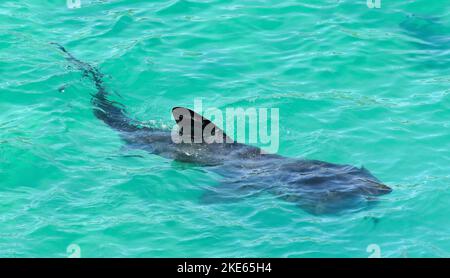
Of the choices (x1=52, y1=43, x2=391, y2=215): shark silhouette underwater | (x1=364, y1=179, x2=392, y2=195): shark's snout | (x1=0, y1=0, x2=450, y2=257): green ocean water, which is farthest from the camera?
(x1=364, y1=179, x2=392, y2=195): shark's snout

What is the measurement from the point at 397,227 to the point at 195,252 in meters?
Answer: 2.26

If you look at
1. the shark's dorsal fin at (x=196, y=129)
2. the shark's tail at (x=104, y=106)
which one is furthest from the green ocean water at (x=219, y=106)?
the shark's dorsal fin at (x=196, y=129)

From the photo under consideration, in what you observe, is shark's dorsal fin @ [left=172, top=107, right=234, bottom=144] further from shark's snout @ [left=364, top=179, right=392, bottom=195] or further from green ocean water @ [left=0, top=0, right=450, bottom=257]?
shark's snout @ [left=364, top=179, right=392, bottom=195]

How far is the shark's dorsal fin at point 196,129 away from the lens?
870cm

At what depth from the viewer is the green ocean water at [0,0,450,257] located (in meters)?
7.73

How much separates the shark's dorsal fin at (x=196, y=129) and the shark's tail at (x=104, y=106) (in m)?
1.07

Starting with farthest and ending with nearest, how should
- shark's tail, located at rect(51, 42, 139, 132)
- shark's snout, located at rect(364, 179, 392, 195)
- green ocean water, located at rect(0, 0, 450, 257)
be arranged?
1. shark's tail, located at rect(51, 42, 139, 132)
2. shark's snout, located at rect(364, 179, 392, 195)
3. green ocean water, located at rect(0, 0, 450, 257)

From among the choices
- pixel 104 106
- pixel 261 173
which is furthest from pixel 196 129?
pixel 104 106

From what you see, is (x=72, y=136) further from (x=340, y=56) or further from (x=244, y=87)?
(x=340, y=56)

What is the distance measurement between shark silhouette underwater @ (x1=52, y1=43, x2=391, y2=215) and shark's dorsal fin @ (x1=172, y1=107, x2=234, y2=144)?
13 millimetres

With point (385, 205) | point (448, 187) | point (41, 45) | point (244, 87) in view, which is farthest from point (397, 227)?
point (41, 45)

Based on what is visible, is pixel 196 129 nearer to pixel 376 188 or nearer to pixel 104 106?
pixel 104 106

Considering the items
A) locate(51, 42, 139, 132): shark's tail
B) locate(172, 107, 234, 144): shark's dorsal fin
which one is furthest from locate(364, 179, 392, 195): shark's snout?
locate(51, 42, 139, 132): shark's tail

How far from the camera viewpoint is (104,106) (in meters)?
10.5
